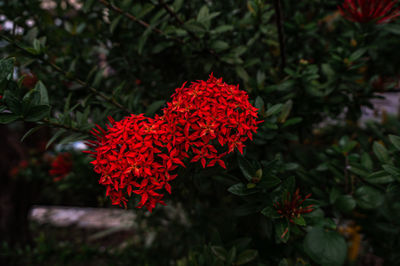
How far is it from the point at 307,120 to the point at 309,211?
1.87 ft

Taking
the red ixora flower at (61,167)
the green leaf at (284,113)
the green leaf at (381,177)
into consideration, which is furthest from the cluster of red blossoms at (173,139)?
the red ixora flower at (61,167)

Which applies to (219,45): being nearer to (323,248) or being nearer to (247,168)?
(247,168)

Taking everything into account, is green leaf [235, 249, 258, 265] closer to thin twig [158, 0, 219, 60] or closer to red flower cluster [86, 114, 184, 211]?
red flower cluster [86, 114, 184, 211]

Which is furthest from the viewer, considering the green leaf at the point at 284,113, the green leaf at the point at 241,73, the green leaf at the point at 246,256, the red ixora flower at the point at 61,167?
the red ixora flower at the point at 61,167

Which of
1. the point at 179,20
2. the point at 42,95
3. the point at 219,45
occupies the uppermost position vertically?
the point at 179,20

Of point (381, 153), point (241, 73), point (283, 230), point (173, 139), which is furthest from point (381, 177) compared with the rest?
point (173, 139)

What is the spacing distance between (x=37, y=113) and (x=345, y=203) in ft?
3.51

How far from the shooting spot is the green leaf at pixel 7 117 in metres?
0.70

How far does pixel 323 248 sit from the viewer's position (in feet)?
2.68

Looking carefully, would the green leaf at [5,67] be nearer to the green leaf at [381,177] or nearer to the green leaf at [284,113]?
the green leaf at [284,113]

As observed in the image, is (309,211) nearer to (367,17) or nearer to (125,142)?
(125,142)

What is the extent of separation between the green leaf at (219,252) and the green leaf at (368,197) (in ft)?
1.77

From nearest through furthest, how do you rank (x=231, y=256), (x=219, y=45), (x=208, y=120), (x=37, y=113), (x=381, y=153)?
(x=208, y=120) → (x=37, y=113) → (x=231, y=256) → (x=381, y=153) → (x=219, y=45)

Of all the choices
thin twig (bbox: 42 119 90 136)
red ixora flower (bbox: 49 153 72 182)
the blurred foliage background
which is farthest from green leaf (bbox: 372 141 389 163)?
red ixora flower (bbox: 49 153 72 182)
